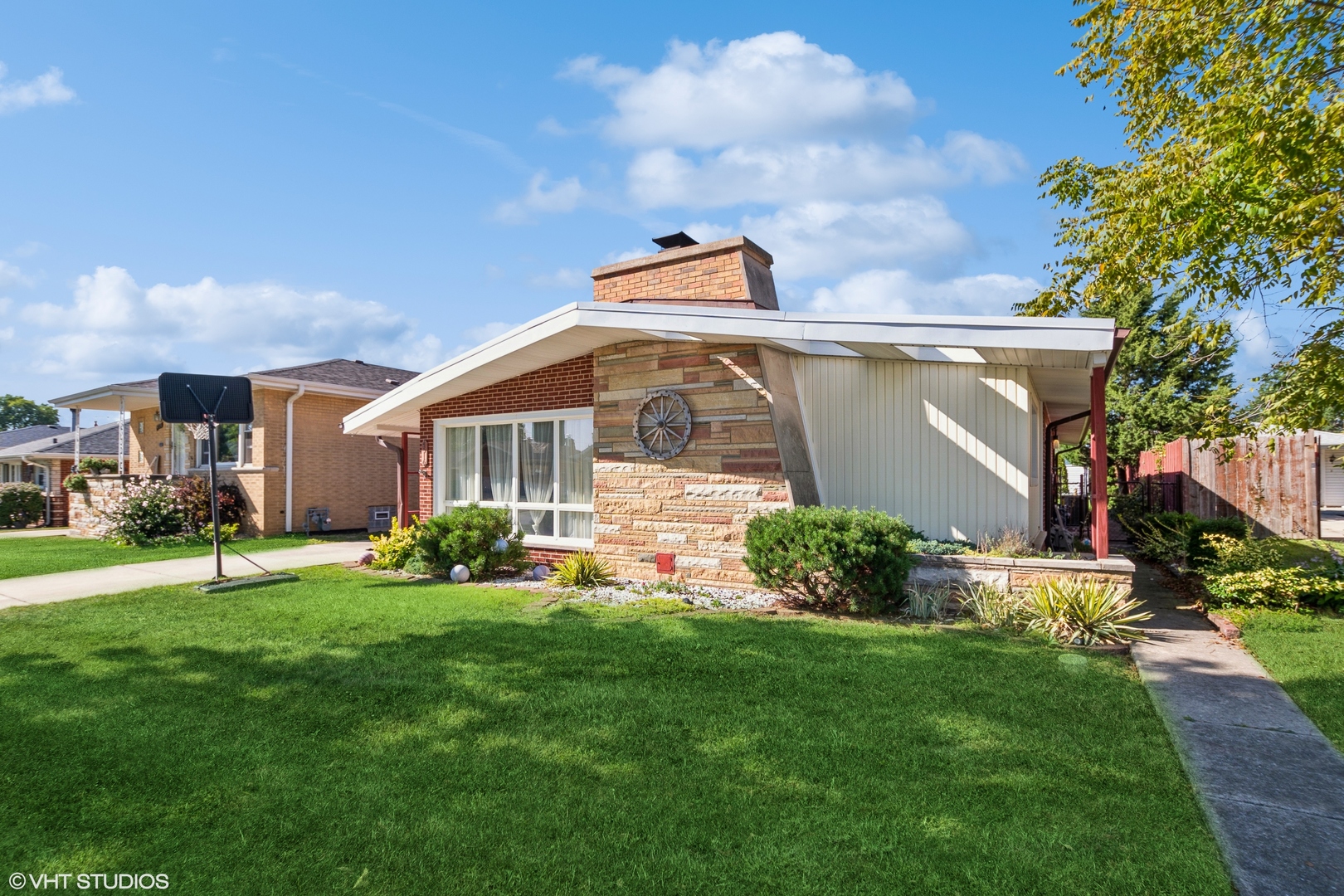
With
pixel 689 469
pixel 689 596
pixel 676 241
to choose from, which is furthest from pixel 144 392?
pixel 689 596

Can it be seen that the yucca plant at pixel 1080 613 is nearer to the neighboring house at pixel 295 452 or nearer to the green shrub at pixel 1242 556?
the green shrub at pixel 1242 556

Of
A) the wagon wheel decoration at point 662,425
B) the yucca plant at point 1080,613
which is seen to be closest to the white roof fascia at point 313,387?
the wagon wheel decoration at point 662,425

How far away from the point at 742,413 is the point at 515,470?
4.35m

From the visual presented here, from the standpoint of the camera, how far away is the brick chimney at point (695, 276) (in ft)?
34.1

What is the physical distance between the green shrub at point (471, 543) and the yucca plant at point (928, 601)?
560cm

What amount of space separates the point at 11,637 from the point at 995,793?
859 cm

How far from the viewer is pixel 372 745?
13.1 ft

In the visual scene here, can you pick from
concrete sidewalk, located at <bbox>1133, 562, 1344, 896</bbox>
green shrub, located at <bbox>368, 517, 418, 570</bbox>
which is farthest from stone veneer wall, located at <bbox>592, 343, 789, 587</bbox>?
concrete sidewalk, located at <bbox>1133, 562, 1344, 896</bbox>

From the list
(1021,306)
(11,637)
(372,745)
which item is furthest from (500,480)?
(1021,306)

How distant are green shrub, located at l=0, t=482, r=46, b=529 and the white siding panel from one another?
26.2m

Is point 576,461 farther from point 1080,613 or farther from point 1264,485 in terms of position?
point 1264,485

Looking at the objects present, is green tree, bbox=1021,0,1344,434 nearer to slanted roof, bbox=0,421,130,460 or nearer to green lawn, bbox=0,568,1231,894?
green lawn, bbox=0,568,1231,894

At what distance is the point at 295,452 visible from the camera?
17.0 metres

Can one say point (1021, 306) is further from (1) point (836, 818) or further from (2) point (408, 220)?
(1) point (836, 818)
